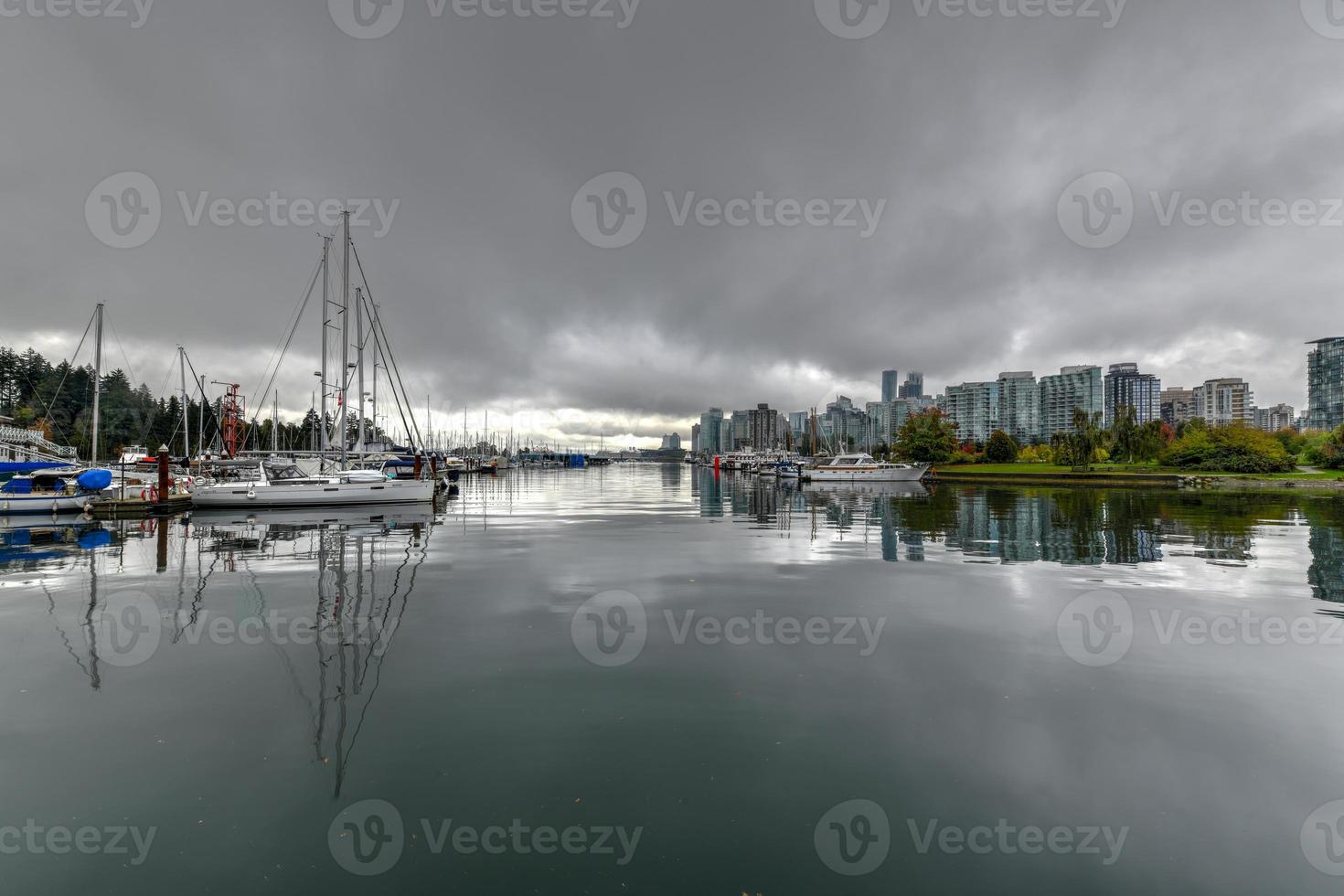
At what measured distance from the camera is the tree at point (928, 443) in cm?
9919

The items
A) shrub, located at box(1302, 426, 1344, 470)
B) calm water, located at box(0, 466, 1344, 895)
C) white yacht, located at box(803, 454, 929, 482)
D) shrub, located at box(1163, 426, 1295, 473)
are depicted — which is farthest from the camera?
white yacht, located at box(803, 454, 929, 482)

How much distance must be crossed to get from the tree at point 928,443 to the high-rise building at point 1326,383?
10904 centimetres

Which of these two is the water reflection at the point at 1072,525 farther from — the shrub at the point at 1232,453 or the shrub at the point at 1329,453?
the shrub at the point at 1329,453

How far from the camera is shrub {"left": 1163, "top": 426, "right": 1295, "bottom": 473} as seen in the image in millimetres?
70562

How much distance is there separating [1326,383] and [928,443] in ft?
417

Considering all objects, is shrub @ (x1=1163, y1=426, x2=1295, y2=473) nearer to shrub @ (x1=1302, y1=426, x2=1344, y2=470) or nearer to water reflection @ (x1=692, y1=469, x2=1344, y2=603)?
shrub @ (x1=1302, y1=426, x2=1344, y2=470)

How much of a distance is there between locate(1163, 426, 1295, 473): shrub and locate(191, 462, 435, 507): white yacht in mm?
86294

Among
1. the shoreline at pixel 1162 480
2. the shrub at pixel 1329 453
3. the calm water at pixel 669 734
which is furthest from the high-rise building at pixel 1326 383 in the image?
the calm water at pixel 669 734

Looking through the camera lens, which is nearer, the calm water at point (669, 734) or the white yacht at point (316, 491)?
the calm water at point (669, 734)

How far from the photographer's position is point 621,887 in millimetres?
4188

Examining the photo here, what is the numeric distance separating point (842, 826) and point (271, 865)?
166 inches

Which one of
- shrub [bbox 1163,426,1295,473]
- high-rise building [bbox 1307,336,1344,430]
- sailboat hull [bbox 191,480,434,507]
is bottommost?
sailboat hull [bbox 191,480,434,507]

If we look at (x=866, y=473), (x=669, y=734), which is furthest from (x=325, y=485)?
(x=866, y=473)

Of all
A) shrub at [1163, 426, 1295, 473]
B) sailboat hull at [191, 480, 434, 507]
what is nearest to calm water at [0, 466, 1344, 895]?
sailboat hull at [191, 480, 434, 507]
